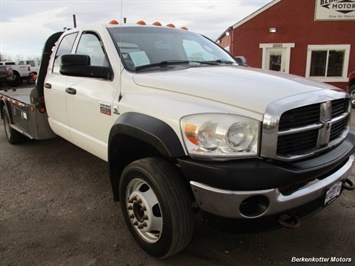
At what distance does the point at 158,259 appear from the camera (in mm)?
2609

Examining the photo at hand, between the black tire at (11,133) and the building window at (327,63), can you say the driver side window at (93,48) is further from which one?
the building window at (327,63)

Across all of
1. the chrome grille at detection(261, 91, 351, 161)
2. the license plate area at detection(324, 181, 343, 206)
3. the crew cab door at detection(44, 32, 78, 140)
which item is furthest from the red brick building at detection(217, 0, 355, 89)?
the chrome grille at detection(261, 91, 351, 161)

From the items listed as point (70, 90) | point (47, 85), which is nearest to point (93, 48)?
point (70, 90)

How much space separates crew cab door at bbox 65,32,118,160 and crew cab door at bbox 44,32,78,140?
0.18m

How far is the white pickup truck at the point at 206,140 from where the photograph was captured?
2.05 metres

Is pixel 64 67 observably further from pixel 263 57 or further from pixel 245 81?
pixel 263 57

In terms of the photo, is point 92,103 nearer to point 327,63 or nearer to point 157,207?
point 157,207

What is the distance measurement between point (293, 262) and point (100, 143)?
6.70 ft

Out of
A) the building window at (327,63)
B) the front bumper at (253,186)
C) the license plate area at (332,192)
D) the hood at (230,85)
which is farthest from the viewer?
the building window at (327,63)

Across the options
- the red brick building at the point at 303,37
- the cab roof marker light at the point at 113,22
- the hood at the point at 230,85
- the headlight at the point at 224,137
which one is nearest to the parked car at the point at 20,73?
the red brick building at the point at 303,37

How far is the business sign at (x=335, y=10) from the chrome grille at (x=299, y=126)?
49.3 ft

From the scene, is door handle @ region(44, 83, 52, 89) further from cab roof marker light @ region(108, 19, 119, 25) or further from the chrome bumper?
the chrome bumper

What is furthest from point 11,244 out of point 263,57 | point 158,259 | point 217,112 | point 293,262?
point 263,57

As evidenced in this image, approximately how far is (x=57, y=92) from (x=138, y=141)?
1913 mm
